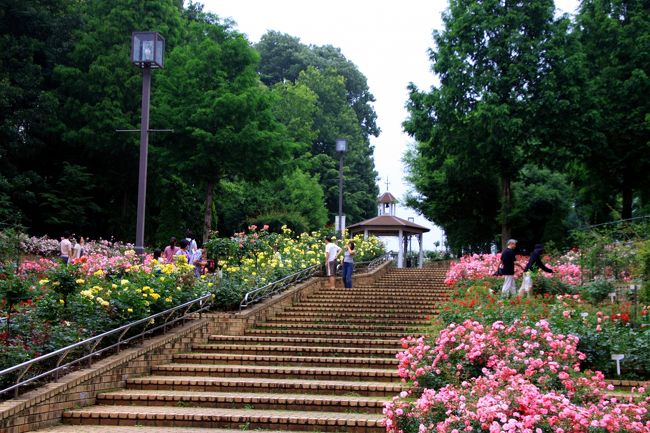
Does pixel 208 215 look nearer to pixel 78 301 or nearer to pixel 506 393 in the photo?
pixel 78 301

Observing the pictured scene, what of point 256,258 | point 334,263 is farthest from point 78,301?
point 334,263

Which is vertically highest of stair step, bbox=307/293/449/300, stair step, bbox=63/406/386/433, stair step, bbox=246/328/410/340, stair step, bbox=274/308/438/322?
stair step, bbox=307/293/449/300

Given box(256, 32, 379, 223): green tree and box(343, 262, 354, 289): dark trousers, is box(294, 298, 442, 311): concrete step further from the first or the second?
box(256, 32, 379, 223): green tree

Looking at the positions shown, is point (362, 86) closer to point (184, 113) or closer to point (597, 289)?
point (184, 113)

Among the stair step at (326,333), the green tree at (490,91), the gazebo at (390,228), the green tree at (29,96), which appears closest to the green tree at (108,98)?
the green tree at (29,96)

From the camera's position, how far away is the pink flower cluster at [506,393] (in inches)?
234

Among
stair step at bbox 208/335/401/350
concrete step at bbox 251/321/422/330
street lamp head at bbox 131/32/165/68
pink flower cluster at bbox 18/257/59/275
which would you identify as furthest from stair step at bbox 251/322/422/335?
street lamp head at bbox 131/32/165/68

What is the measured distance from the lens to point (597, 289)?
1481 cm

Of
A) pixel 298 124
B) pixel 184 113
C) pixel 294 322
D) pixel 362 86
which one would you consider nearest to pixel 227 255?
pixel 294 322

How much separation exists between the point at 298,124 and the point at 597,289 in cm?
3733

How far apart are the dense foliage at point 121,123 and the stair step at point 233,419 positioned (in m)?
18.9

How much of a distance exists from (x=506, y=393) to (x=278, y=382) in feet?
15.7

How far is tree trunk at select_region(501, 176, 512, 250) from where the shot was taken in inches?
1113

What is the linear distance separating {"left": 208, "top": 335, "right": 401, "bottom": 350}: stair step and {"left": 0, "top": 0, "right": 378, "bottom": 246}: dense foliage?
1514 cm
